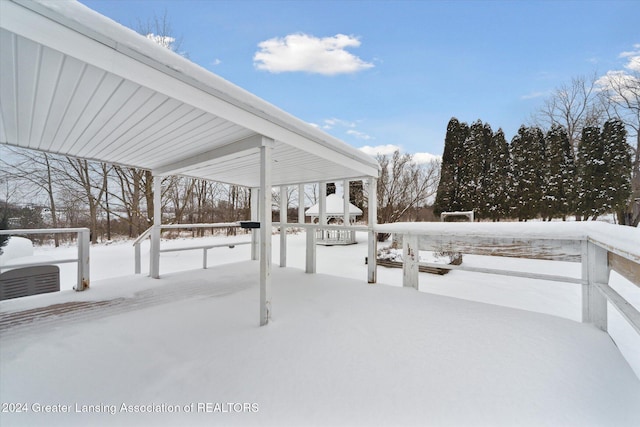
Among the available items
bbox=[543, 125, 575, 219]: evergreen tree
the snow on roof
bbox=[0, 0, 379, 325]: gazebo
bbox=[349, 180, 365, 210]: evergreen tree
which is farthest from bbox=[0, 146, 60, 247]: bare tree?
bbox=[543, 125, 575, 219]: evergreen tree

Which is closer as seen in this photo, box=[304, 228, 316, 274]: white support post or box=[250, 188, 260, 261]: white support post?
box=[304, 228, 316, 274]: white support post

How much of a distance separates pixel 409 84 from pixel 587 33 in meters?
7.16

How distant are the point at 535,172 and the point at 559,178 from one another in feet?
3.60

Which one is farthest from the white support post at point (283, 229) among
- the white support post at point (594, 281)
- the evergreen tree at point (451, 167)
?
the evergreen tree at point (451, 167)

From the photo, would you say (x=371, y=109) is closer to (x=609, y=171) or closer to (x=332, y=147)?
(x=332, y=147)

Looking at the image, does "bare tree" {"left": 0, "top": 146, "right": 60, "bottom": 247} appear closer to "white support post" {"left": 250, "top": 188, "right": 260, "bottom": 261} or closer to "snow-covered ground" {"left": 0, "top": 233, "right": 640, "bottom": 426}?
"white support post" {"left": 250, "top": 188, "right": 260, "bottom": 261}

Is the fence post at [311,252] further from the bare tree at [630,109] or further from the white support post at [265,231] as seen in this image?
the bare tree at [630,109]

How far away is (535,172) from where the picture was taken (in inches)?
587

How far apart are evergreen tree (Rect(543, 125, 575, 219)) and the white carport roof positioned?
51.6 feet

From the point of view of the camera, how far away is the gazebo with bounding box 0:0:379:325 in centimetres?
146

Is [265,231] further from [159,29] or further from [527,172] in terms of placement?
[527,172]

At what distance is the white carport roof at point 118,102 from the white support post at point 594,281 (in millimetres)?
2805

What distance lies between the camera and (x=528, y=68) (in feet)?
45.2

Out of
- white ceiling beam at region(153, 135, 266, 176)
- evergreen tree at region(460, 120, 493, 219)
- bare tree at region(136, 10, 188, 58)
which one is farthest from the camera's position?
evergreen tree at region(460, 120, 493, 219)
